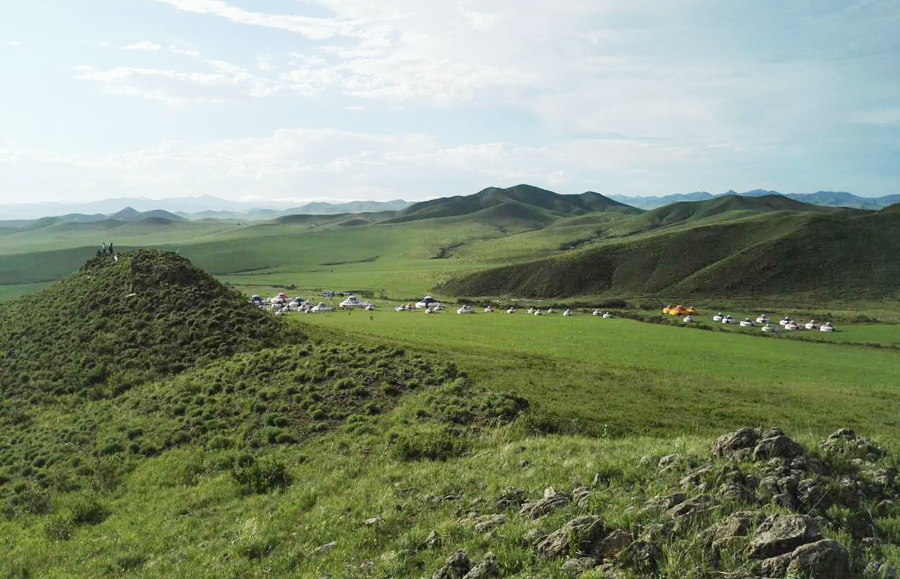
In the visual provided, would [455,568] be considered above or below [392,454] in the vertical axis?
above

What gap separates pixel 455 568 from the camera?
A: 9.12 metres

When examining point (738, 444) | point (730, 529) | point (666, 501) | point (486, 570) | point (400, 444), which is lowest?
point (400, 444)

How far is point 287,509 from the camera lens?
13.5 metres

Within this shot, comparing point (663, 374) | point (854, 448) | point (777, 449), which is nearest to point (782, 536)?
point (777, 449)

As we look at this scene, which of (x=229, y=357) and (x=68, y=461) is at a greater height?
(x=229, y=357)

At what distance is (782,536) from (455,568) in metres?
4.94

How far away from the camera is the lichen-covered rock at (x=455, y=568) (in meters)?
9.03

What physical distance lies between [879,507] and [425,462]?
10.2 m

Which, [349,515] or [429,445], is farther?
[429,445]

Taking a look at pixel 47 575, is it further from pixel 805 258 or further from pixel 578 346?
pixel 805 258

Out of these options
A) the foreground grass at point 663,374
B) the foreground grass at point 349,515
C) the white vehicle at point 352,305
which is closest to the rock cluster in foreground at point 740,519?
the foreground grass at point 349,515

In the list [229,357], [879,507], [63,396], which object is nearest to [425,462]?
[879,507]

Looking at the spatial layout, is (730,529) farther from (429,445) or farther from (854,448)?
(429,445)

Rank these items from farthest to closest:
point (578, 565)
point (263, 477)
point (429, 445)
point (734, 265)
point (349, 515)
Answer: point (734, 265) < point (429, 445) < point (263, 477) < point (349, 515) < point (578, 565)
